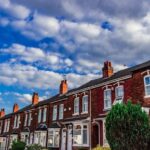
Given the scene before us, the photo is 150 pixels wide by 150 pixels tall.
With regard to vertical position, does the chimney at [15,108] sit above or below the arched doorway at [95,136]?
above

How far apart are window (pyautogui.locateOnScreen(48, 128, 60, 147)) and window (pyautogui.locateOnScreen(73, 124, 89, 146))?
5.24 m

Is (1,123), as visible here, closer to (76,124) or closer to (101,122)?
(76,124)

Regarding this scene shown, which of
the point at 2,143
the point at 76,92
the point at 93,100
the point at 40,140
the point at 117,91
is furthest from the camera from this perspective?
the point at 2,143

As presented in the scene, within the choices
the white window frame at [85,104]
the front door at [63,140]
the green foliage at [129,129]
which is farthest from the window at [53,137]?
the green foliage at [129,129]

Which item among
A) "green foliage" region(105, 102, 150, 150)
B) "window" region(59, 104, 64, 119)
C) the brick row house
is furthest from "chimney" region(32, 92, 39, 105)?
"green foliage" region(105, 102, 150, 150)

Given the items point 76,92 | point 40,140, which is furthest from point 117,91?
point 40,140

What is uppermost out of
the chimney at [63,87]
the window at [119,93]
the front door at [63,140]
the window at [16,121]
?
the chimney at [63,87]

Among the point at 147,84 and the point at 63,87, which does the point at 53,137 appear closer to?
the point at 63,87

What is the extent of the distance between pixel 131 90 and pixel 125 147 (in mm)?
7161

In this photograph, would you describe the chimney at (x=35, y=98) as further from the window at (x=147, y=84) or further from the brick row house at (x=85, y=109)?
the window at (x=147, y=84)

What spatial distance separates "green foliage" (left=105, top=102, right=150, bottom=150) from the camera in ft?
64.1

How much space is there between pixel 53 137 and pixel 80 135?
751cm

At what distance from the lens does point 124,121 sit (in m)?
19.9

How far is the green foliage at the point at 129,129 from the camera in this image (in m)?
19.5
